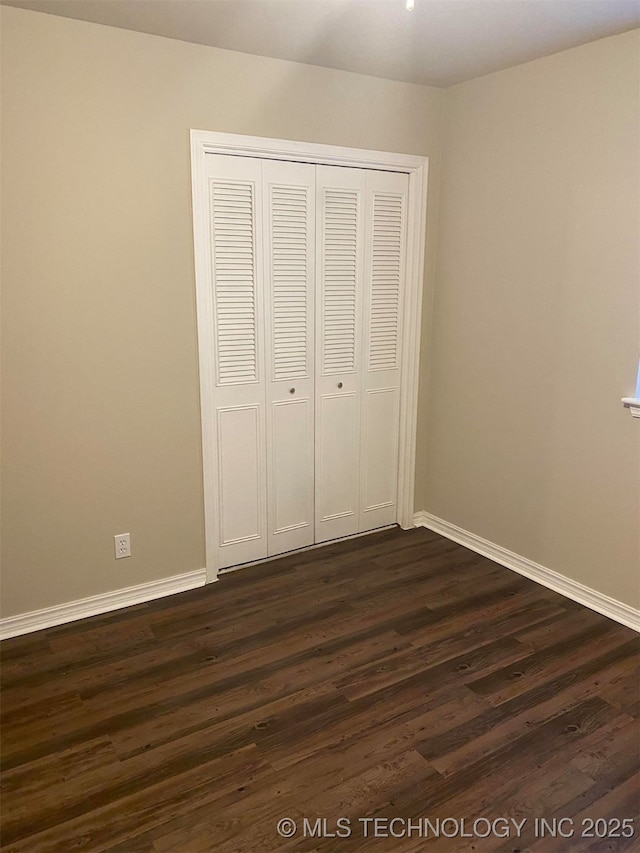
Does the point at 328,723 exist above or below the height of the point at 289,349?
below

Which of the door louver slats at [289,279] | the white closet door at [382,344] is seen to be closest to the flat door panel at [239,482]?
the door louver slats at [289,279]

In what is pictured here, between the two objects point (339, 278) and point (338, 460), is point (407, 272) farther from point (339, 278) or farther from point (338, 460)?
point (338, 460)

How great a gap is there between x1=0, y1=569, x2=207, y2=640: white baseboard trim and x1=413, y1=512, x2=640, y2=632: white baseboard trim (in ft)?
4.87

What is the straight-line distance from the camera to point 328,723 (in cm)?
226

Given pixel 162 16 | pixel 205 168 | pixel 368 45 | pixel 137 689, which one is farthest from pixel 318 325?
pixel 137 689

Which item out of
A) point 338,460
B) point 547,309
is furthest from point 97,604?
point 547,309

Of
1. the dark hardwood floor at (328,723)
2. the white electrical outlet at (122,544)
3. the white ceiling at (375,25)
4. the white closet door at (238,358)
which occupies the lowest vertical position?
the dark hardwood floor at (328,723)

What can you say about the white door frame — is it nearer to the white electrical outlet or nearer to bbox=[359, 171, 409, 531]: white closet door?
bbox=[359, 171, 409, 531]: white closet door

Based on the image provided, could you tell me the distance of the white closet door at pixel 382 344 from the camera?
11.3 feet

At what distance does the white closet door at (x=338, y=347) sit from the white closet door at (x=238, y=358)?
0.37 meters

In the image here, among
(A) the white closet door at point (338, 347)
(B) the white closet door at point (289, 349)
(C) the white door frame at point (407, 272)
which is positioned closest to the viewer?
(C) the white door frame at point (407, 272)

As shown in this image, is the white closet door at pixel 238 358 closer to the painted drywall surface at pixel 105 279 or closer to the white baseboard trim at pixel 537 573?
the painted drywall surface at pixel 105 279

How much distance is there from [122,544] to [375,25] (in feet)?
8.11

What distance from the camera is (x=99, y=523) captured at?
2895 millimetres
